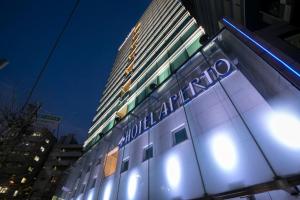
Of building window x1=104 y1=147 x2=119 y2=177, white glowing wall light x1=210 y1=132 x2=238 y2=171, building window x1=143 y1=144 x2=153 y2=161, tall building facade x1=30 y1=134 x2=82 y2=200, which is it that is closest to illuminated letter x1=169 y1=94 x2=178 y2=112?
building window x1=143 y1=144 x2=153 y2=161

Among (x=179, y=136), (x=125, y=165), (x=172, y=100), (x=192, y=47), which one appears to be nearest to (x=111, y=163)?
(x=125, y=165)

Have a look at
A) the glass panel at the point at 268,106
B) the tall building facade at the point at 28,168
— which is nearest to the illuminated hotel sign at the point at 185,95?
the glass panel at the point at 268,106

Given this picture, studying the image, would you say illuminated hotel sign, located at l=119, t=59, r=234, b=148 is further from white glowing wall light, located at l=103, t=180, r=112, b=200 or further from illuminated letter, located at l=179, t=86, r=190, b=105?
white glowing wall light, located at l=103, t=180, r=112, b=200

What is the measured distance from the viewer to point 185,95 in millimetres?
10609

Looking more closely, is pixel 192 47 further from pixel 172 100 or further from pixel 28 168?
pixel 28 168

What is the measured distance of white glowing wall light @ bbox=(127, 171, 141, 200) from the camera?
9.88m

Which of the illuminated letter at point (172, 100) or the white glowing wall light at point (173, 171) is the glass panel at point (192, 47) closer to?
the illuminated letter at point (172, 100)

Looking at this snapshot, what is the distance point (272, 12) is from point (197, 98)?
5.65m

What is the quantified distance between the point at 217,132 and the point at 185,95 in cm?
369

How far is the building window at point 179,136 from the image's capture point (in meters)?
9.23

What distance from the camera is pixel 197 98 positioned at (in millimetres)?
9555

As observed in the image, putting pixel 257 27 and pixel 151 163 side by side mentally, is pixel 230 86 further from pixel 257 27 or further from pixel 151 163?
pixel 151 163

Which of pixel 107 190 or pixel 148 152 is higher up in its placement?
pixel 148 152

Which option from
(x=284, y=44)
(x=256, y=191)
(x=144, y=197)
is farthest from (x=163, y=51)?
(x=256, y=191)
